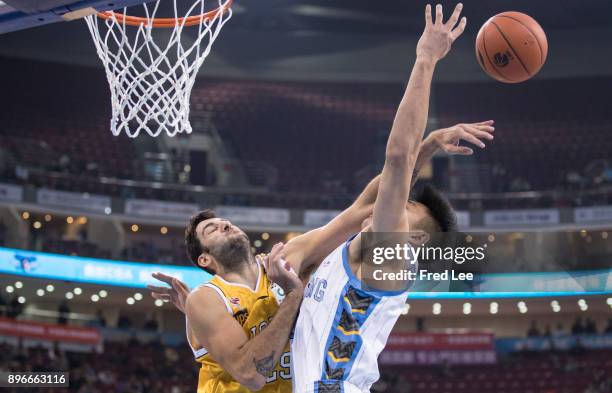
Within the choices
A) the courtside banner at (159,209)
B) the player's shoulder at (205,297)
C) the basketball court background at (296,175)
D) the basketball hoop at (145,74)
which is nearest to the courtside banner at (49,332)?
the basketball court background at (296,175)

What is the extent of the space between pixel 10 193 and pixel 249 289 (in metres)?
13.9

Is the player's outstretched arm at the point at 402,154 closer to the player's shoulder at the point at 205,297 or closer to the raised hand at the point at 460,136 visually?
the raised hand at the point at 460,136

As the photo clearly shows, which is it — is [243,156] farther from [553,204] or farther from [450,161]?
[553,204]

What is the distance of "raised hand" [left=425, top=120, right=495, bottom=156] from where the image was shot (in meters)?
2.75

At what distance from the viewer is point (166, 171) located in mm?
17859

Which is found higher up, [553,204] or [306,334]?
[553,204]

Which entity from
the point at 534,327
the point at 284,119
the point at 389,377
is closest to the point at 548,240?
the point at 534,327

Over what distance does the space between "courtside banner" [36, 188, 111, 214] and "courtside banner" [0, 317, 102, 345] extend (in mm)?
2546

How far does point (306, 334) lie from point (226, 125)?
55.8ft

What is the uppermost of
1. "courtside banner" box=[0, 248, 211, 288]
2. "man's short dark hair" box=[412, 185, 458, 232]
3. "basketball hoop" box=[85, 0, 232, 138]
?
"courtside banner" box=[0, 248, 211, 288]

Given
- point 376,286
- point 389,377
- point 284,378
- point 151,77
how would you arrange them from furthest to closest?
point 389,377
point 151,77
point 284,378
point 376,286

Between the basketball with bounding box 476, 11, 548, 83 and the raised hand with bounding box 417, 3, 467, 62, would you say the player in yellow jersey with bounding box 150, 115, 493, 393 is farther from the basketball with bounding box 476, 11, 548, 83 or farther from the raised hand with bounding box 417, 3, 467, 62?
the basketball with bounding box 476, 11, 548, 83

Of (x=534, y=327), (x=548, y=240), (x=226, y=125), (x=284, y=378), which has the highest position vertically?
(x=226, y=125)

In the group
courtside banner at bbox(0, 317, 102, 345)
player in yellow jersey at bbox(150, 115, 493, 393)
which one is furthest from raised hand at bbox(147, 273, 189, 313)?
courtside banner at bbox(0, 317, 102, 345)
